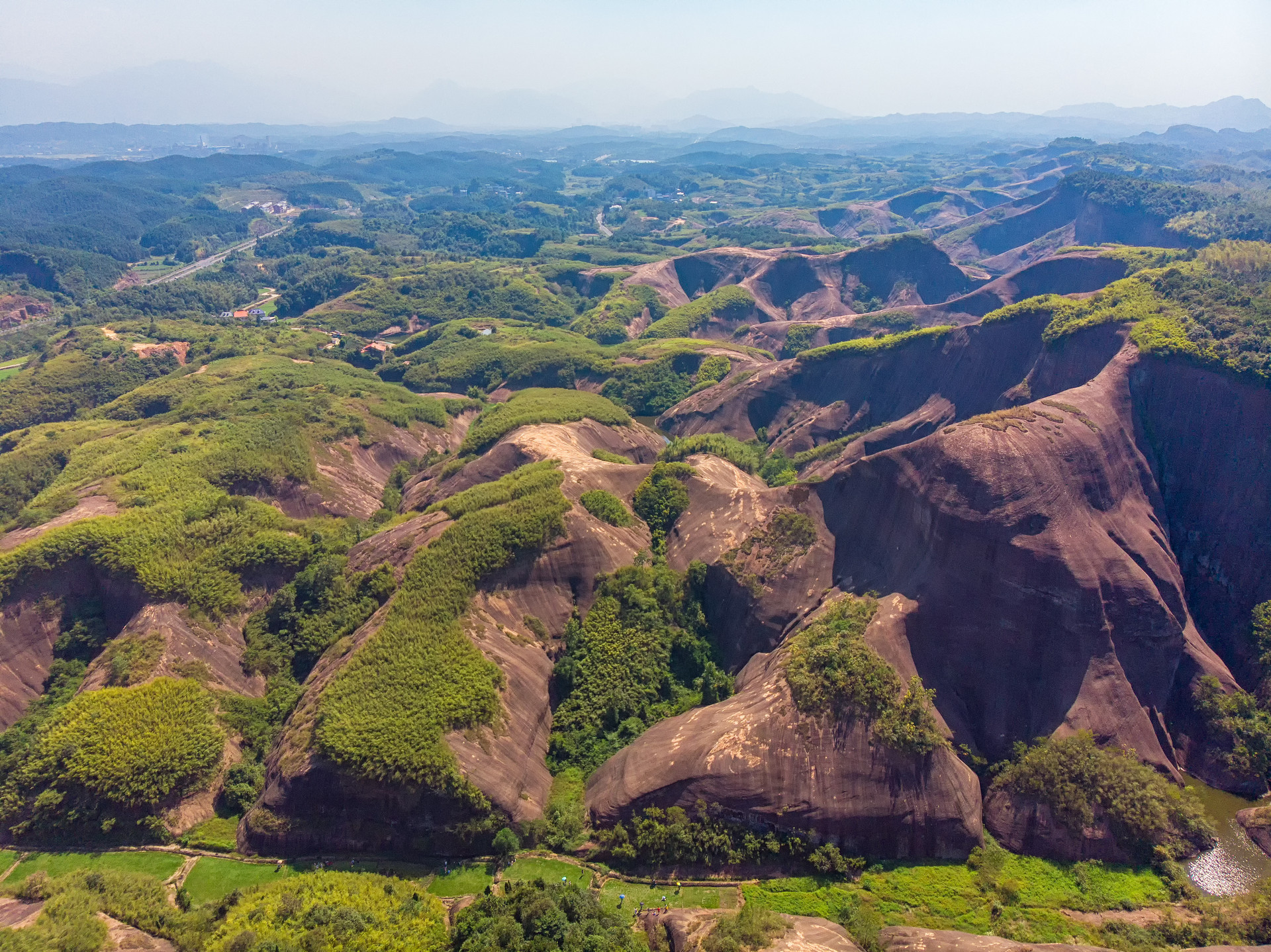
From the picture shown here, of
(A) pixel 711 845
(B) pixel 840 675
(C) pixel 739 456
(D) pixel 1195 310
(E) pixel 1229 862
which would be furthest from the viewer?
(C) pixel 739 456

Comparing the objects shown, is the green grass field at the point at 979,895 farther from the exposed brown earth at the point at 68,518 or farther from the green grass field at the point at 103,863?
the exposed brown earth at the point at 68,518

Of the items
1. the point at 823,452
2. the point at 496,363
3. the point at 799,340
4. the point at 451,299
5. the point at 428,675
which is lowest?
the point at 428,675

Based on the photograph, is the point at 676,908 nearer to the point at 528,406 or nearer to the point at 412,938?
the point at 412,938

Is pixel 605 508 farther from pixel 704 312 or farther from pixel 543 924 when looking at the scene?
pixel 704 312

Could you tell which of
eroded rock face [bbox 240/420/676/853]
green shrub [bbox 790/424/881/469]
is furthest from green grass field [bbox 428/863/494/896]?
green shrub [bbox 790/424/881/469]

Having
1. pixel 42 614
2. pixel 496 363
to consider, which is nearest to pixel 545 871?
pixel 42 614

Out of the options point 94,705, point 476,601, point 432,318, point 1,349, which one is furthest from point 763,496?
point 1,349

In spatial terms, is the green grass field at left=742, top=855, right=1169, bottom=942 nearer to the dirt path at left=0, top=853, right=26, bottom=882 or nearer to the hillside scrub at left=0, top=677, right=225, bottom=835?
the hillside scrub at left=0, top=677, right=225, bottom=835
